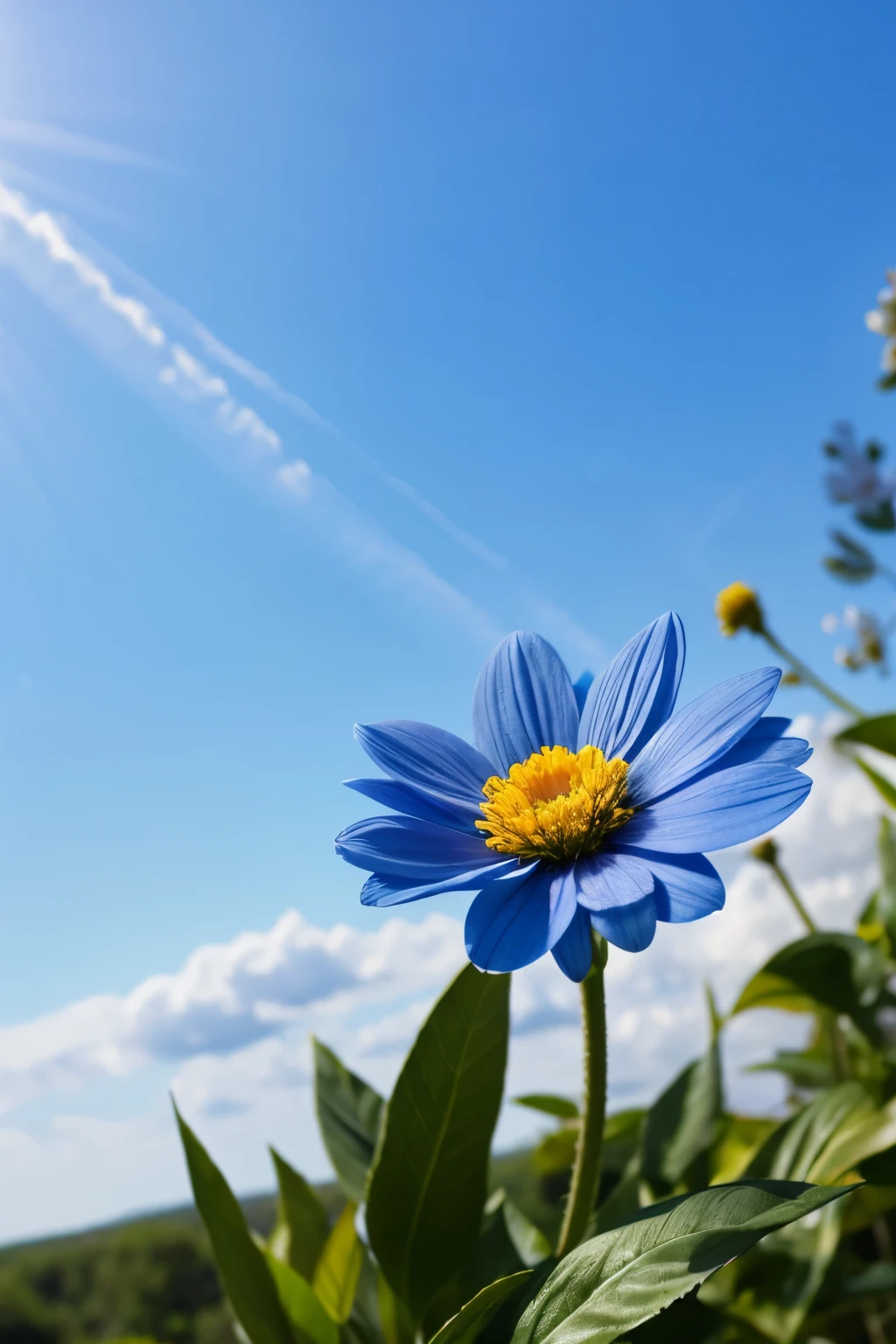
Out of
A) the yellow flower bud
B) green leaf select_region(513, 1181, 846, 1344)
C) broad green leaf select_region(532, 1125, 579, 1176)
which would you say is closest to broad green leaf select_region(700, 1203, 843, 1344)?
broad green leaf select_region(532, 1125, 579, 1176)

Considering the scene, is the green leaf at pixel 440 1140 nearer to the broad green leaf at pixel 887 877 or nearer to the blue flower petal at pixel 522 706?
the blue flower petal at pixel 522 706

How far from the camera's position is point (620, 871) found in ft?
1.58

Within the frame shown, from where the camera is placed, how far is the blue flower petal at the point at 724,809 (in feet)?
Result: 1.49

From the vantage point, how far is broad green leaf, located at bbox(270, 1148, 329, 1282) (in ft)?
2.81

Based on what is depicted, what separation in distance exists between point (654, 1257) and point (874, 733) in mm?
698

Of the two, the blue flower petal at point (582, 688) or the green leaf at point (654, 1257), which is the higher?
the blue flower petal at point (582, 688)

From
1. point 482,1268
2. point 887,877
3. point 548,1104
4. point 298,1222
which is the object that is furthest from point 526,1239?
point 887,877

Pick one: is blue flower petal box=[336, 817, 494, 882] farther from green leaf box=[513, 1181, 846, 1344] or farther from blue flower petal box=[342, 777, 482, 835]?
green leaf box=[513, 1181, 846, 1344]

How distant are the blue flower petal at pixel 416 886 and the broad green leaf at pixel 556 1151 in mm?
703

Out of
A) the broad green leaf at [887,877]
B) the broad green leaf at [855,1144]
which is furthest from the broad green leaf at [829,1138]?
the broad green leaf at [887,877]

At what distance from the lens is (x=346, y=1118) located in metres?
0.82

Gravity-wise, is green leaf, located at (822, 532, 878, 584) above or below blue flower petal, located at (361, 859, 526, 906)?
above

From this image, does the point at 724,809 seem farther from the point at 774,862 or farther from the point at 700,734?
the point at 774,862

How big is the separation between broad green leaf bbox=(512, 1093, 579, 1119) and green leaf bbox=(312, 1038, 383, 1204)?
11.5 inches
